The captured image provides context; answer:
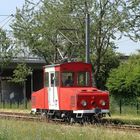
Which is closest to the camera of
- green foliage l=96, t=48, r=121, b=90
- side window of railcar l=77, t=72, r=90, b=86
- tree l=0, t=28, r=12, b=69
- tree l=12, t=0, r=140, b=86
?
side window of railcar l=77, t=72, r=90, b=86

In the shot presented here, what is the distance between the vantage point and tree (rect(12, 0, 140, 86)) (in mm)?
39812

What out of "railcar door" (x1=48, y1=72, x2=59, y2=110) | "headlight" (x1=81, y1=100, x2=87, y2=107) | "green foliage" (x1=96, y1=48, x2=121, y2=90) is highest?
"green foliage" (x1=96, y1=48, x2=121, y2=90)

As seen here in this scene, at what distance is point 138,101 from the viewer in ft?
134

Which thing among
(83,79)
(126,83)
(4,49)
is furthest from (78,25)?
(4,49)

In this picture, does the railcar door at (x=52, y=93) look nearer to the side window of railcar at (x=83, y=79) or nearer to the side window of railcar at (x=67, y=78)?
the side window of railcar at (x=67, y=78)

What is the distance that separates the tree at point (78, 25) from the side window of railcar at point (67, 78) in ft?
33.8

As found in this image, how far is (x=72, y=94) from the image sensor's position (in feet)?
85.5

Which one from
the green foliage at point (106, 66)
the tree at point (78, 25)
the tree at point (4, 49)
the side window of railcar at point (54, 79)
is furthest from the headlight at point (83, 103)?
the tree at point (4, 49)

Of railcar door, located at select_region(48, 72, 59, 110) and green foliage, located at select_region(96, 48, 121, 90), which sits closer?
railcar door, located at select_region(48, 72, 59, 110)

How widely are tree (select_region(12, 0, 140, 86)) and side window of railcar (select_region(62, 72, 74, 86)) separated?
33.8 ft

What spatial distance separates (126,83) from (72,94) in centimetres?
1771

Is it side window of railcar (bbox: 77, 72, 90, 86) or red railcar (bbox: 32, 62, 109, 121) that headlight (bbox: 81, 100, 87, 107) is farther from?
side window of railcar (bbox: 77, 72, 90, 86)

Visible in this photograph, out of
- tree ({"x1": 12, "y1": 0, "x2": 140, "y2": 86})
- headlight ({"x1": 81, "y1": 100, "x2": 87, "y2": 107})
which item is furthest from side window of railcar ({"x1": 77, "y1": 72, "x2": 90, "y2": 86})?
tree ({"x1": 12, "y1": 0, "x2": 140, "y2": 86})

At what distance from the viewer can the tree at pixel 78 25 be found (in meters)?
39.8
